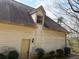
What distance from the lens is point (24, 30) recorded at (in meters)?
17.7

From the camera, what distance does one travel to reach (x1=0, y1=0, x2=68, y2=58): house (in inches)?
613

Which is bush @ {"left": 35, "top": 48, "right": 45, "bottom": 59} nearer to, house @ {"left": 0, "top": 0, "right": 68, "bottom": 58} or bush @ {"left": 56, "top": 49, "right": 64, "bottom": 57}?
house @ {"left": 0, "top": 0, "right": 68, "bottom": 58}

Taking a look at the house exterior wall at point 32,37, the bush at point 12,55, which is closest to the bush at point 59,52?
the house exterior wall at point 32,37

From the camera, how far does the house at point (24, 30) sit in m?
15.6

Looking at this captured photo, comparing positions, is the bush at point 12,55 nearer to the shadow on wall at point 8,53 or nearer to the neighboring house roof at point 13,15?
the shadow on wall at point 8,53

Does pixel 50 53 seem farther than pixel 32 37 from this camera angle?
Yes

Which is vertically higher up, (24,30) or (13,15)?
(13,15)

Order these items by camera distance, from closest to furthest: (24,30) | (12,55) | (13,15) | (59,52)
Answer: (12,55), (13,15), (24,30), (59,52)

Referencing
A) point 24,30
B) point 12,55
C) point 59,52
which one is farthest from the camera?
point 59,52

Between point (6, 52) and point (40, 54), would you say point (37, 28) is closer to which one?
point (40, 54)

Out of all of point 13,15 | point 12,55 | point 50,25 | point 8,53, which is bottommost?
point 12,55

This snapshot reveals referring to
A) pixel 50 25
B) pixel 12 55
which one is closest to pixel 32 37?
pixel 12 55

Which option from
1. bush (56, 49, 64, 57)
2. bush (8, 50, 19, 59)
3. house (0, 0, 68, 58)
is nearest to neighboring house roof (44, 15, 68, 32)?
house (0, 0, 68, 58)

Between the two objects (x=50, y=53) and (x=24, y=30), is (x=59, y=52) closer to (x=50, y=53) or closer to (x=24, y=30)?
(x=50, y=53)
